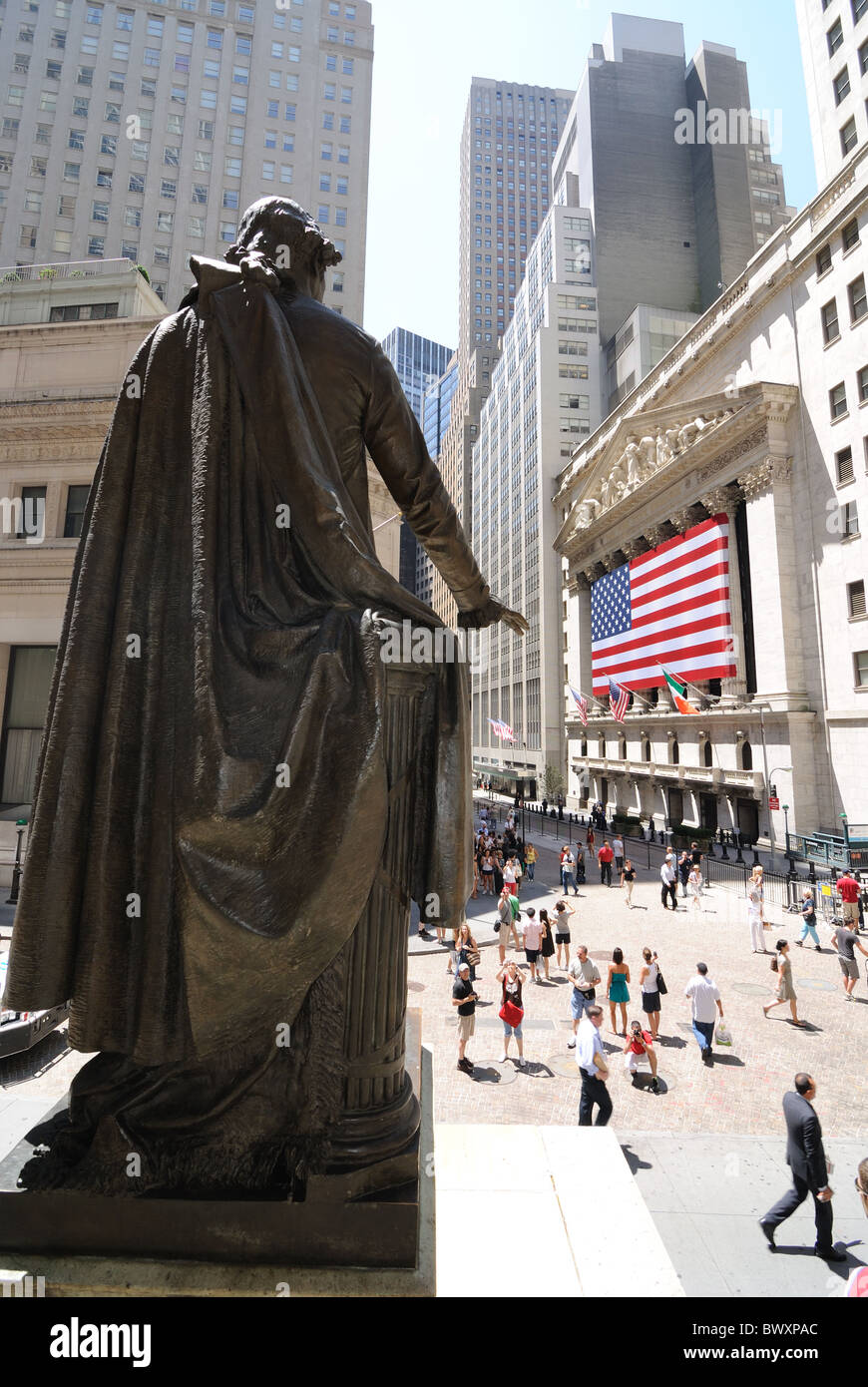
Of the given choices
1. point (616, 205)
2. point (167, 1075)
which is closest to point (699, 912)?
point (167, 1075)

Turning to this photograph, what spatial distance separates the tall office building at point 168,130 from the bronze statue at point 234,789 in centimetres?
5183

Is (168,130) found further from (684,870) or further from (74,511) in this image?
(684,870)

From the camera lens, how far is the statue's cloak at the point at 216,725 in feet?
7.61

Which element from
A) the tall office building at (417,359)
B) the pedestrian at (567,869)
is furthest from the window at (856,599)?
the tall office building at (417,359)

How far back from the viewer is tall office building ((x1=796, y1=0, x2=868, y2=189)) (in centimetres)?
3325

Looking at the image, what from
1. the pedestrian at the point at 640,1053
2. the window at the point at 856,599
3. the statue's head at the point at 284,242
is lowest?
the pedestrian at the point at 640,1053

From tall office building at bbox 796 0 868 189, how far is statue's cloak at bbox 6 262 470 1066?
43786 mm

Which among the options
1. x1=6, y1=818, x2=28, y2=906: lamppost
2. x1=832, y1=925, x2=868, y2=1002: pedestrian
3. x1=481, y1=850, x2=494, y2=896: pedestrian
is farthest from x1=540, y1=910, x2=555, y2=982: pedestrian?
x1=6, y1=818, x2=28, y2=906: lamppost

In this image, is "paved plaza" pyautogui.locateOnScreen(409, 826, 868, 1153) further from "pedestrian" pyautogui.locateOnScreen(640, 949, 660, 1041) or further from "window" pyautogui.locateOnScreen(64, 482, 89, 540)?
"window" pyautogui.locateOnScreen(64, 482, 89, 540)

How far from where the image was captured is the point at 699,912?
856 inches

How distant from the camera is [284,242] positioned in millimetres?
3254

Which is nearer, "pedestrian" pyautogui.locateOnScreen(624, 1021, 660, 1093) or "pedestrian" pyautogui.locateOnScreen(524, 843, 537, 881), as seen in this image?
"pedestrian" pyautogui.locateOnScreen(624, 1021, 660, 1093)

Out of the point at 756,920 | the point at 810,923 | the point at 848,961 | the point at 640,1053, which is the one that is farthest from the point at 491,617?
the point at 810,923

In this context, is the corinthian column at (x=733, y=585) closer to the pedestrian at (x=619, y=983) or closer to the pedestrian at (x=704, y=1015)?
the pedestrian at (x=619, y=983)
